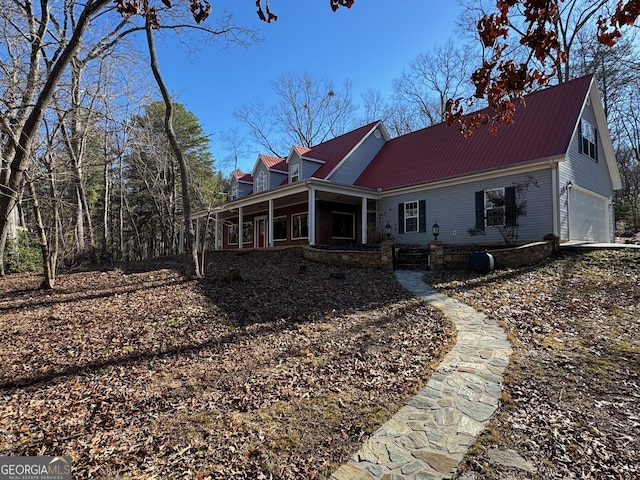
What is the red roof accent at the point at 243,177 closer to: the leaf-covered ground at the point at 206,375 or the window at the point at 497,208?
the window at the point at 497,208

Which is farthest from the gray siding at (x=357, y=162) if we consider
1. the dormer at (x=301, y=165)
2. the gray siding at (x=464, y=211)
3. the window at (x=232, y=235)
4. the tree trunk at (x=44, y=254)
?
the tree trunk at (x=44, y=254)

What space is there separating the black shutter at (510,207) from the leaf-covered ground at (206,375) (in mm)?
6512

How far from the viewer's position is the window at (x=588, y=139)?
13.4 m

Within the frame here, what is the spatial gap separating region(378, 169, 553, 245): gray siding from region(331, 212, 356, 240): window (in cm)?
238

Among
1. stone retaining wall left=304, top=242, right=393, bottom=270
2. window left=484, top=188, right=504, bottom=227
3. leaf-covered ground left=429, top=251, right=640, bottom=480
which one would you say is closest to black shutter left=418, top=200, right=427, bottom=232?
window left=484, top=188, right=504, bottom=227

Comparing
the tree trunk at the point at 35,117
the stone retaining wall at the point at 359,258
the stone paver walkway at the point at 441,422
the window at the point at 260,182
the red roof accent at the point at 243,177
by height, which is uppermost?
the red roof accent at the point at 243,177

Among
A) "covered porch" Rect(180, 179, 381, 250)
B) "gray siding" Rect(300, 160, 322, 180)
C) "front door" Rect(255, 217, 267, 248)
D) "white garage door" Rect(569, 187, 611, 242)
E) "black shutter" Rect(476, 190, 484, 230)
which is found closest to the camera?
"white garage door" Rect(569, 187, 611, 242)

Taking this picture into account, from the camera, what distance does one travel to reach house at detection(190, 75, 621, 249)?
11.9 meters

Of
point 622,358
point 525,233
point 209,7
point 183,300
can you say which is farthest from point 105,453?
point 525,233

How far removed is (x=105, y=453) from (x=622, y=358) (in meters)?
5.88

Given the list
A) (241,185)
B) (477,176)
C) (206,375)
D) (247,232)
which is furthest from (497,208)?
(241,185)

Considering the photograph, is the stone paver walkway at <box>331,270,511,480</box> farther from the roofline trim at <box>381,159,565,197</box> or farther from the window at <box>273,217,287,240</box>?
the window at <box>273,217,287,240</box>

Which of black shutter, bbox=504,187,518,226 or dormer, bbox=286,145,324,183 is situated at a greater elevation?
dormer, bbox=286,145,324,183

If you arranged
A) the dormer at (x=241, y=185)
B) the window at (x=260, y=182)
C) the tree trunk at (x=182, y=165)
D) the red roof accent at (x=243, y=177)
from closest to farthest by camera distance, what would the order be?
the tree trunk at (x=182, y=165)
the window at (x=260, y=182)
the dormer at (x=241, y=185)
the red roof accent at (x=243, y=177)
